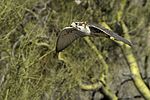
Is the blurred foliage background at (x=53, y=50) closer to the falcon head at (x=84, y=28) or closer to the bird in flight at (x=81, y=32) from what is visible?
the bird in flight at (x=81, y=32)

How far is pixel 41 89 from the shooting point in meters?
11.2

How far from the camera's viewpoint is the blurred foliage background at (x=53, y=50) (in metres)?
11.0

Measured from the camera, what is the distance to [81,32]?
9.27 meters

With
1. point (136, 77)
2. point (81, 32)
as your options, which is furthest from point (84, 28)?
point (136, 77)

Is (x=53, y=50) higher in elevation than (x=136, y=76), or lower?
higher

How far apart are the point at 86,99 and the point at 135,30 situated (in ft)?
11.1

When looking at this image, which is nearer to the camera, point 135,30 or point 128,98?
point 128,98

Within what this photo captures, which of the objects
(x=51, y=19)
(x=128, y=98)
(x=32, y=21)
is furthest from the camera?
(x=128, y=98)

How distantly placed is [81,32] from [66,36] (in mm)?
706

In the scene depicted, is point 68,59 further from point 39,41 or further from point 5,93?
point 5,93

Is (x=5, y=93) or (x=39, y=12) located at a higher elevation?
(x=39, y=12)

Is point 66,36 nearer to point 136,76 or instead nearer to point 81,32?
point 81,32

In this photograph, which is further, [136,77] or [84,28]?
[136,77]

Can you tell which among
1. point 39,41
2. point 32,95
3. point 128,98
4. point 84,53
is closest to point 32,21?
point 39,41
